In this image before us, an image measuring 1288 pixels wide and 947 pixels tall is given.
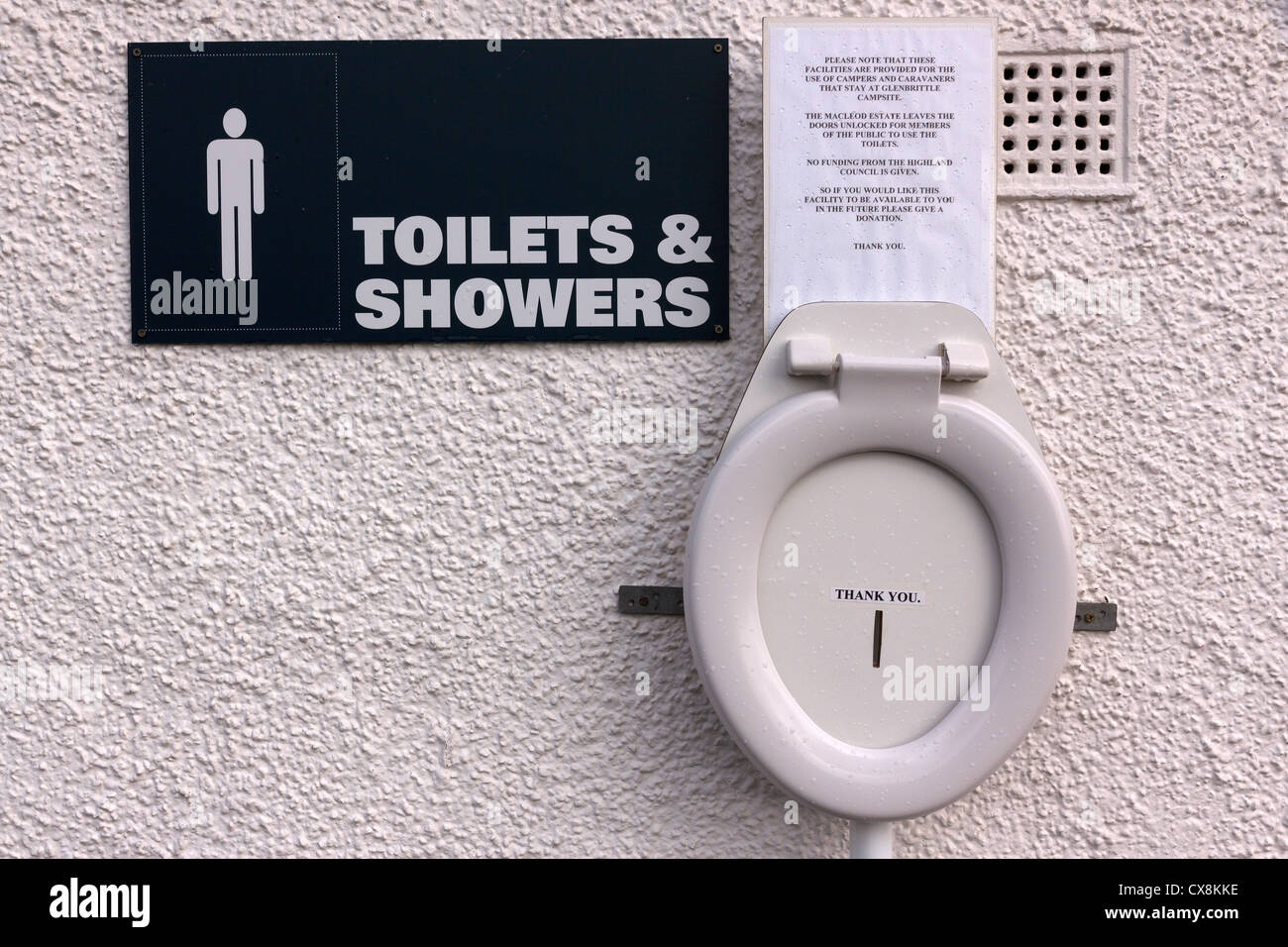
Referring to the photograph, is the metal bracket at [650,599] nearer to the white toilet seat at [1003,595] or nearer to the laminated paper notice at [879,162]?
the white toilet seat at [1003,595]

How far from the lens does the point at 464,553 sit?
1.06 metres

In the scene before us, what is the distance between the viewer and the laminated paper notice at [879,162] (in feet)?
3.27

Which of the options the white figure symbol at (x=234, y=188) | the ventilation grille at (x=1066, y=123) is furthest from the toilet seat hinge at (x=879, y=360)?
the white figure symbol at (x=234, y=188)

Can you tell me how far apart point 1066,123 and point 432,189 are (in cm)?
75

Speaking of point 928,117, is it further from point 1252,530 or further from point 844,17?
point 1252,530

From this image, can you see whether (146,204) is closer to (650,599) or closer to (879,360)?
(650,599)

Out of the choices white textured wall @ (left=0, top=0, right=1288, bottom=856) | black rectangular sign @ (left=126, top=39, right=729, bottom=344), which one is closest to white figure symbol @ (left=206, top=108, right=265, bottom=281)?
black rectangular sign @ (left=126, top=39, right=729, bottom=344)

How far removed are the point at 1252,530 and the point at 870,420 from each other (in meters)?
0.49

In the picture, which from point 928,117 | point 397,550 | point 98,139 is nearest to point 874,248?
point 928,117

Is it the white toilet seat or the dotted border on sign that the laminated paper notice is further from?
the dotted border on sign

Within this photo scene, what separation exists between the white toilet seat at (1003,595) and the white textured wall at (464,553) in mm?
115

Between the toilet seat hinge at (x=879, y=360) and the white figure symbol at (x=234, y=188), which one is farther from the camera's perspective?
the white figure symbol at (x=234, y=188)

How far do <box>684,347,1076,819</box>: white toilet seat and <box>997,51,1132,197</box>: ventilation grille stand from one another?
0.29 meters

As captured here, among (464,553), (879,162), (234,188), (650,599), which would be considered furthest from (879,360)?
(234,188)
